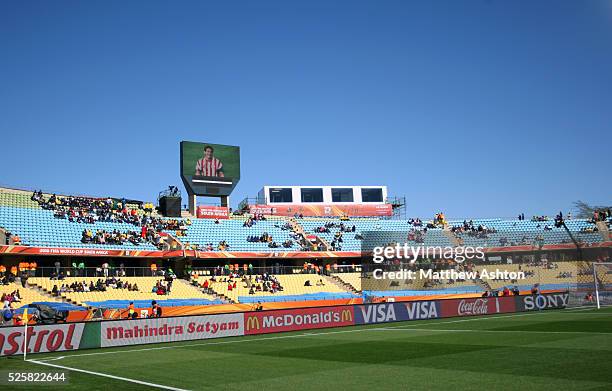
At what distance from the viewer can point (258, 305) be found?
4247 centimetres

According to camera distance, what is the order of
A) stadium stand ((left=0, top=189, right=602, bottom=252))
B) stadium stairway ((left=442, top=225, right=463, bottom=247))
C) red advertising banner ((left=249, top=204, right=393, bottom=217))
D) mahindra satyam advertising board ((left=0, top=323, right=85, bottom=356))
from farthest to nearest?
red advertising banner ((left=249, top=204, right=393, bottom=217))
stadium stairway ((left=442, top=225, right=463, bottom=247))
stadium stand ((left=0, top=189, right=602, bottom=252))
mahindra satyam advertising board ((left=0, top=323, right=85, bottom=356))

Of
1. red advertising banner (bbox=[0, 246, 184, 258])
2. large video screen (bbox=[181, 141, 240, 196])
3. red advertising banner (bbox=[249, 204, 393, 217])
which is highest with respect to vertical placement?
large video screen (bbox=[181, 141, 240, 196])

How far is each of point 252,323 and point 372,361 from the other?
39.8 feet

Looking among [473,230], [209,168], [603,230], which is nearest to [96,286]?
[209,168]

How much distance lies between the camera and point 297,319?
3089 centimetres

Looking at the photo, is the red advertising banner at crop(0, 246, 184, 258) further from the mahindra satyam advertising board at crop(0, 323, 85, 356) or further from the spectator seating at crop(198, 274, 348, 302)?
the mahindra satyam advertising board at crop(0, 323, 85, 356)

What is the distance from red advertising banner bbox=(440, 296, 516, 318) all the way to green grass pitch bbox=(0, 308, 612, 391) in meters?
8.31

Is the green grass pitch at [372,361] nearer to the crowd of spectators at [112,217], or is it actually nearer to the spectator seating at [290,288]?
the spectator seating at [290,288]

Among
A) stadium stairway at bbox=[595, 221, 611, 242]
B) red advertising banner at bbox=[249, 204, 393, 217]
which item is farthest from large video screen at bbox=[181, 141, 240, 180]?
stadium stairway at bbox=[595, 221, 611, 242]

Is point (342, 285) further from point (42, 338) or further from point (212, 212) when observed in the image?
point (42, 338)

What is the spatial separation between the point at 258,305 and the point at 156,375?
26124 mm

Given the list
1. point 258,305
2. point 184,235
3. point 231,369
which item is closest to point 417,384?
point 231,369

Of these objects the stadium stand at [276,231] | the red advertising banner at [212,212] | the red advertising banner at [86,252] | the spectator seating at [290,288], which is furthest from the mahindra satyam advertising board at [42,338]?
the red advertising banner at [212,212]

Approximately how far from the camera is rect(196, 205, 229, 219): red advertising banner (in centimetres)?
6215
